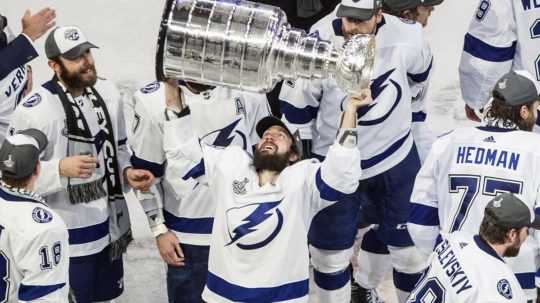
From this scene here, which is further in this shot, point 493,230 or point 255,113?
point 255,113

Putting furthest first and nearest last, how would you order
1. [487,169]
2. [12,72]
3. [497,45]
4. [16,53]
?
1. [12,72]
2. [16,53]
3. [497,45]
4. [487,169]

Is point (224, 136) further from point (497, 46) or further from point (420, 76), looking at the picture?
Answer: point (497, 46)

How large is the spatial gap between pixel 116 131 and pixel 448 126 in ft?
7.53

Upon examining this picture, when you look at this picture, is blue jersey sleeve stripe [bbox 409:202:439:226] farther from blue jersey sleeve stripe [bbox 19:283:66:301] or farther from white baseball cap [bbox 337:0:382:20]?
blue jersey sleeve stripe [bbox 19:283:66:301]

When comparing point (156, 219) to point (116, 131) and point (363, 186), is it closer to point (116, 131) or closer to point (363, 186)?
point (116, 131)

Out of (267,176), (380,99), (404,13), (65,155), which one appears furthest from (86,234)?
(404,13)

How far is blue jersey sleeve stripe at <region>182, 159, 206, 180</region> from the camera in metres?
Result: 3.88

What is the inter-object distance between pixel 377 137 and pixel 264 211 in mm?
810

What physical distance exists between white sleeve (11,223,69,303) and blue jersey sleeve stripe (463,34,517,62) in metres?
1.97

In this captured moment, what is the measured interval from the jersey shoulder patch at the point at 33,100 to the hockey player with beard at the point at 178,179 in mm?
349

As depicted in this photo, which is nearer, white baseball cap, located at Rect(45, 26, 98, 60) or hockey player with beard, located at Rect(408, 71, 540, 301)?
hockey player with beard, located at Rect(408, 71, 540, 301)

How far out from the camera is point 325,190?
12.4 ft

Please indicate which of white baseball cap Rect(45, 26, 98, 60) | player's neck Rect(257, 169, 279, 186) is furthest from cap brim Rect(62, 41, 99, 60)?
player's neck Rect(257, 169, 279, 186)

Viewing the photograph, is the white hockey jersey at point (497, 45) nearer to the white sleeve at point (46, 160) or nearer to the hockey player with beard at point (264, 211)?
the hockey player with beard at point (264, 211)
